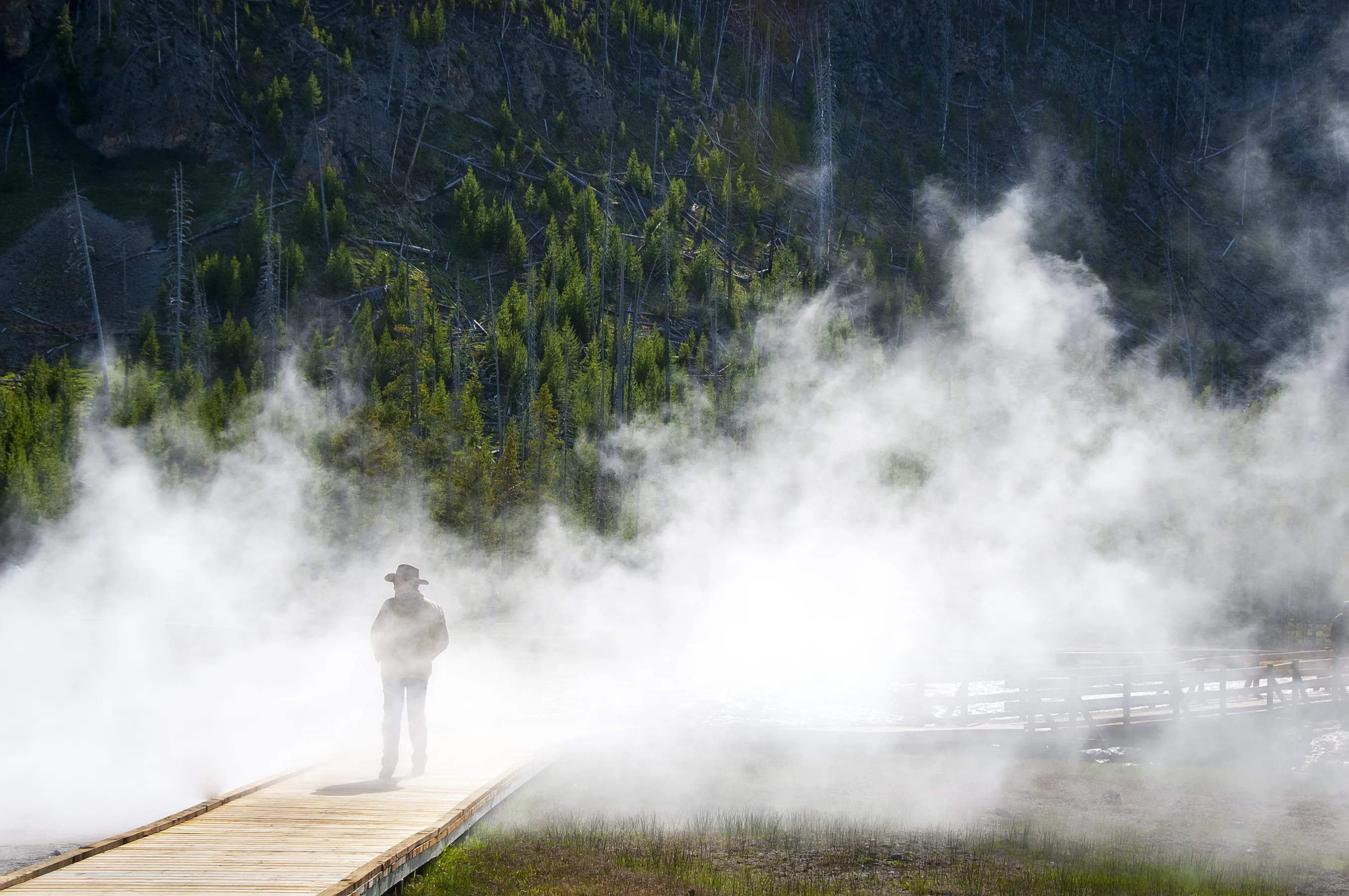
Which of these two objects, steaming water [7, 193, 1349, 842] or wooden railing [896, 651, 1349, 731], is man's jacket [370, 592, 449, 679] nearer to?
steaming water [7, 193, 1349, 842]

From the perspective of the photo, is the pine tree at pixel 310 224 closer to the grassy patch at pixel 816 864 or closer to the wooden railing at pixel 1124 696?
the wooden railing at pixel 1124 696

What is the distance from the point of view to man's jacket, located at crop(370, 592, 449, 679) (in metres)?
8.41

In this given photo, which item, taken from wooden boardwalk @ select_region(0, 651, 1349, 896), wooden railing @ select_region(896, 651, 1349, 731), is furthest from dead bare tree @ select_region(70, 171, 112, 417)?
wooden boardwalk @ select_region(0, 651, 1349, 896)

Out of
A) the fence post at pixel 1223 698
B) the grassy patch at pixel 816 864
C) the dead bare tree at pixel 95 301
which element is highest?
the dead bare tree at pixel 95 301

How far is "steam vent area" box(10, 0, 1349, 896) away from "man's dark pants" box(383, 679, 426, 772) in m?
0.03

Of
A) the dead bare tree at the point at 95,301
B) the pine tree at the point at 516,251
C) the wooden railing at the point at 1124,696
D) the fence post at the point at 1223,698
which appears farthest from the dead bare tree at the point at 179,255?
the fence post at the point at 1223,698

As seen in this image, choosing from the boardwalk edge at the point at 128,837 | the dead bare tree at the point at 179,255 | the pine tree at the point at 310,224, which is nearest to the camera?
the boardwalk edge at the point at 128,837

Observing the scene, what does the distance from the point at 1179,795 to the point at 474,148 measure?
184 feet

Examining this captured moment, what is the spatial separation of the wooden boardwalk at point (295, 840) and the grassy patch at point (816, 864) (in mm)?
399

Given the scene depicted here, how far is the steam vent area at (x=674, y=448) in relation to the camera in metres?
9.60

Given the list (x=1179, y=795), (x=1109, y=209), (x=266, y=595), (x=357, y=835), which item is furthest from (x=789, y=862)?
(x=1109, y=209)

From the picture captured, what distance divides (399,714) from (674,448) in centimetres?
3021

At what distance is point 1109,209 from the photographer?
78.1m

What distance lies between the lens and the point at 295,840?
6750mm
